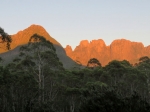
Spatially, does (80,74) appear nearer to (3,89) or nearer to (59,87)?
(59,87)

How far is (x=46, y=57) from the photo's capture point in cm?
4503

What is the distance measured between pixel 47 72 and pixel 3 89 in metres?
9.62

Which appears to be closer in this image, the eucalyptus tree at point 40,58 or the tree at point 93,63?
the eucalyptus tree at point 40,58

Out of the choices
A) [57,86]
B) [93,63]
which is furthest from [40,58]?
[93,63]

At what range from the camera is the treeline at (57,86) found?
19.3 meters

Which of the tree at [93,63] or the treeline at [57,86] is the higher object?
the tree at [93,63]

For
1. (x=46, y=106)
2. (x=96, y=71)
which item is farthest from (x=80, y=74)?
(x=46, y=106)

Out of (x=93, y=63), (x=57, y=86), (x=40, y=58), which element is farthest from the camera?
(x=93, y=63)

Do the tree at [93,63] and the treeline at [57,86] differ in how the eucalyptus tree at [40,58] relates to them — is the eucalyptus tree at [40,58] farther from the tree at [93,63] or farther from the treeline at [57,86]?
the tree at [93,63]

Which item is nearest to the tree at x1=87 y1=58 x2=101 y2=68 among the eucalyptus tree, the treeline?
the treeline

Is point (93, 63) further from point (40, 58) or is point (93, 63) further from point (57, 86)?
point (40, 58)

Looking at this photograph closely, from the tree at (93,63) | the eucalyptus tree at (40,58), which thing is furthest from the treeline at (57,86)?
the tree at (93,63)

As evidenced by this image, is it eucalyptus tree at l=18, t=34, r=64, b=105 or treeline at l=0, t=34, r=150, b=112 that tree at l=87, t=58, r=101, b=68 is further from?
eucalyptus tree at l=18, t=34, r=64, b=105

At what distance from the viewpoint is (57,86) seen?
167 ft
